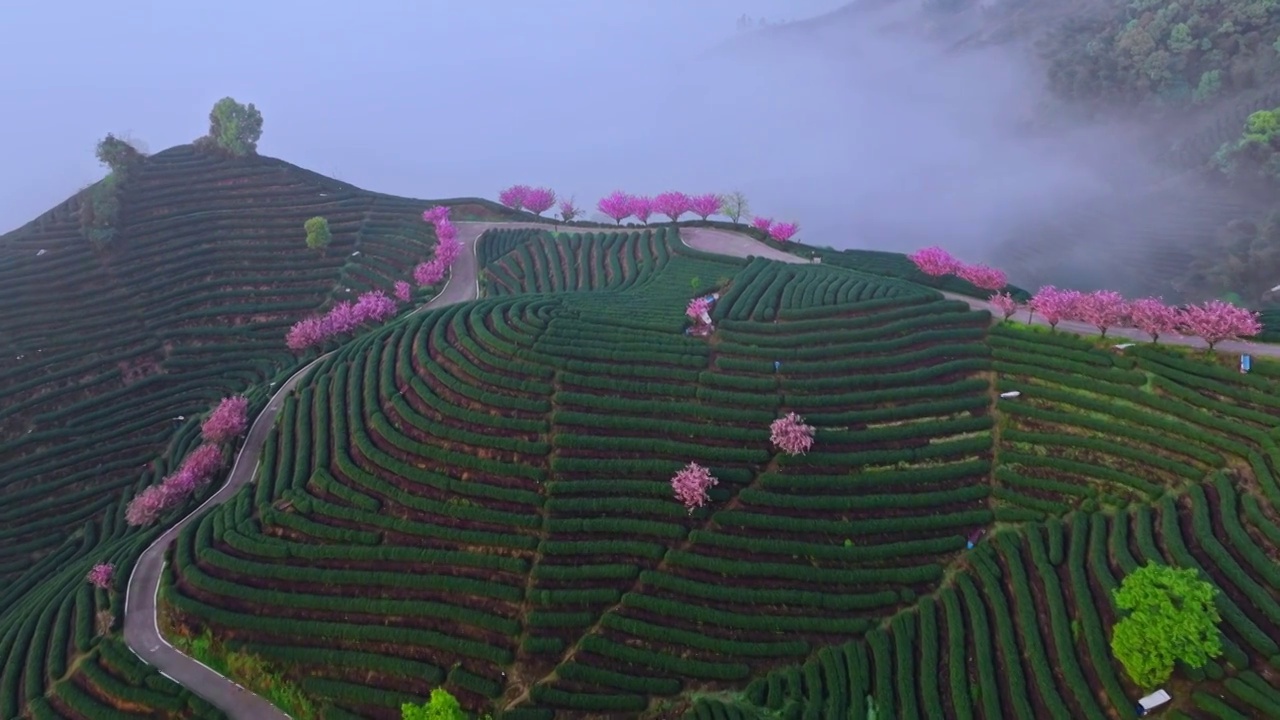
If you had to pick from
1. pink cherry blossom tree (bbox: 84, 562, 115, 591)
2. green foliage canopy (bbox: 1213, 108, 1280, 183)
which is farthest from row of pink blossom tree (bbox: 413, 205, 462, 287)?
green foliage canopy (bbox: 1213, 108, 1280, 183)

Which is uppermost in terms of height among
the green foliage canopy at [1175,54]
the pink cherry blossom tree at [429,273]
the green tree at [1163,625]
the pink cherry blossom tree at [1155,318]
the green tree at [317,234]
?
the green foliage canopy at [1175,54]

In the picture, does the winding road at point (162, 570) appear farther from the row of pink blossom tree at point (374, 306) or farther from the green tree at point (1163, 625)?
the green tree at point (1163, 625)

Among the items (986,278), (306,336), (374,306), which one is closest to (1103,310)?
(986,278)

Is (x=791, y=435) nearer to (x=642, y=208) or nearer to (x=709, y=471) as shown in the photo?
(x=709, y=471)

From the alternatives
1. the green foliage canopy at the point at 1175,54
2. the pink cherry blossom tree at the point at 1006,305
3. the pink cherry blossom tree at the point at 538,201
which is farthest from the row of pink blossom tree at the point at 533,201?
the green foliage canopy at the point at 1175,54

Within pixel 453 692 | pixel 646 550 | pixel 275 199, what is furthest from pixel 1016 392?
pixel 275 199

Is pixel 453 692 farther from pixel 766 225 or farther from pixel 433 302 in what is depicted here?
pixel 766 225

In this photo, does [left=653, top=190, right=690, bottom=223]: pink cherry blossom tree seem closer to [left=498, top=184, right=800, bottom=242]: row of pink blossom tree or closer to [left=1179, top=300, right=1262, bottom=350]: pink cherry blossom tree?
[left=498, top=184, right=800, bottom=242]: row of pink blossom tree
